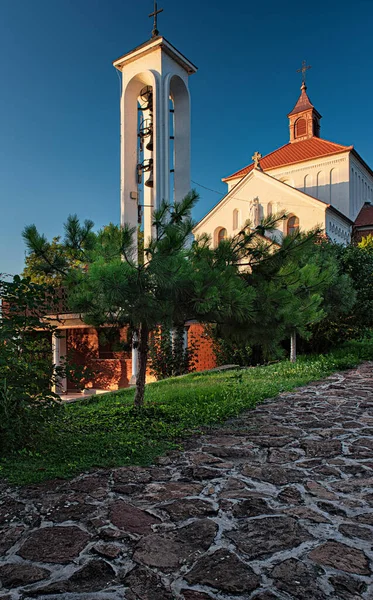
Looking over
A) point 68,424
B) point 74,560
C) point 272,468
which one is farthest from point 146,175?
point 74,560

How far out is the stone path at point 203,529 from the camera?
2145mm

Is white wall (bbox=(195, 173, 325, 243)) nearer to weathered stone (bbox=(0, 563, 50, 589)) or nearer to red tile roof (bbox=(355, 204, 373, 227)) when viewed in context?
red tile roof (bbox=(355, 204, 373, 227))

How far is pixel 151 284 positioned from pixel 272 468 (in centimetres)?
219

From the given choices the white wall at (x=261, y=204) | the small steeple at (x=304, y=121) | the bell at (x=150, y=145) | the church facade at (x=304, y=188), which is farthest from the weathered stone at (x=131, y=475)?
the small steeple at (x=304, y=121)

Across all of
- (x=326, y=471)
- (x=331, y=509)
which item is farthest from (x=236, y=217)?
(x=331, y=509)

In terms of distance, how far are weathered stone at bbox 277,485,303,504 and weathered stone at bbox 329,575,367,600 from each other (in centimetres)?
96

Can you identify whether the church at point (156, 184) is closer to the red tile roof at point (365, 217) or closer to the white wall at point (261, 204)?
the white wall at point (261, 204)

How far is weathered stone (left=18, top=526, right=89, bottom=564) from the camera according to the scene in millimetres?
2398

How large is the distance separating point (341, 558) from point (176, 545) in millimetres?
895

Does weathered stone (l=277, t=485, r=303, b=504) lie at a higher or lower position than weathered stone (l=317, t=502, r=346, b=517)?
lower

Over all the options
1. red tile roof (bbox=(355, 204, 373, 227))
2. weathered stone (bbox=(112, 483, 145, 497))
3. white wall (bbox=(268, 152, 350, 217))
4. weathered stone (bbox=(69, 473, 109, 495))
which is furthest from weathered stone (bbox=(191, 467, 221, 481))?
white wall (bbox=(268, 152, 350, 217))

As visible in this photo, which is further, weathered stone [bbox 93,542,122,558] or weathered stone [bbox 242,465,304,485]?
weathered stone [bbox 242,465,304,485]

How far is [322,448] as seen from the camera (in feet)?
14.6

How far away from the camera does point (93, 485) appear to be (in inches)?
134
